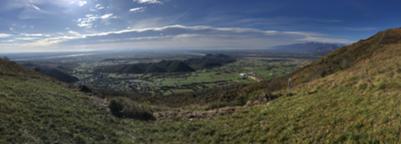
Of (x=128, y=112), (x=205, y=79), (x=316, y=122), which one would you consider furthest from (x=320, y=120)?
(x=205, y=79)

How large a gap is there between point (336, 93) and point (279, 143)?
7.27 meters

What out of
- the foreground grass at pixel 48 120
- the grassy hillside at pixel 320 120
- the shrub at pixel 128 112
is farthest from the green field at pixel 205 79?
the foreground grass at pixel 48 120

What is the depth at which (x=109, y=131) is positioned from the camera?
15.4 metres

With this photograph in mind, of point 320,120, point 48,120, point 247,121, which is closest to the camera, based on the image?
point 320,120

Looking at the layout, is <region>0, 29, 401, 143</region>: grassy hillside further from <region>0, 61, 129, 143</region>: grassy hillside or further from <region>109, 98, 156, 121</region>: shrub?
<region>109, 98, 156, 121</region>: shrub

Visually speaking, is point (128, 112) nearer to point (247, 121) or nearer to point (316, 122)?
point (247, 121)

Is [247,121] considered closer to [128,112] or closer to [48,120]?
[128,112]

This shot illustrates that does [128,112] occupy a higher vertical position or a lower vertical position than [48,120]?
lower

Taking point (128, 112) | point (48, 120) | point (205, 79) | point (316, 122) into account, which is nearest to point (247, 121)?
point (316, 122)

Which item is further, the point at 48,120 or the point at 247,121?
the point at 247,121

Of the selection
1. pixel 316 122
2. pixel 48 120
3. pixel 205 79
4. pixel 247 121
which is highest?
pixel 48 120

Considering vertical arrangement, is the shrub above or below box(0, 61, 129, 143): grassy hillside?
below

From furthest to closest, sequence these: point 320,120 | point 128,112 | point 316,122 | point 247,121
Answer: point 128,112
point 247,121
point 320,120
point 316,122

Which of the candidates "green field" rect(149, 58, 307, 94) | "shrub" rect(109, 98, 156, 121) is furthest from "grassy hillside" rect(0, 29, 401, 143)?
"green field" rect(149, 58, 307, 94)
